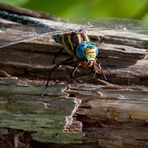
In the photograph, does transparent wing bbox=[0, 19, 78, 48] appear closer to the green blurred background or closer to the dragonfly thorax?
the dragonfly thorax


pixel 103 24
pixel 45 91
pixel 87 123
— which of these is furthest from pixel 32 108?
pixel 103 24

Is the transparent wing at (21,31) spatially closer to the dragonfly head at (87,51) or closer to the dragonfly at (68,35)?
the dragonfly at (68,35)

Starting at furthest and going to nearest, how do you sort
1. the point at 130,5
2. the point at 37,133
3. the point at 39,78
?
1. the point at 130,5
2. the point at 39,78
3. the point at 37,133

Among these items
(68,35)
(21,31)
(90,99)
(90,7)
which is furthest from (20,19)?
(90,99)

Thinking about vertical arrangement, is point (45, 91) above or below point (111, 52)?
below

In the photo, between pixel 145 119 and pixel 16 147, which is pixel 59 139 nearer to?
pixel 16 147

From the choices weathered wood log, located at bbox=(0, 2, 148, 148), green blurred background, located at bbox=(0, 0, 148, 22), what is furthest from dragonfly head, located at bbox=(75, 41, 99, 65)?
green blurred background, located at bbox=(0, 0, 148, 22)
